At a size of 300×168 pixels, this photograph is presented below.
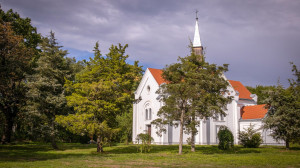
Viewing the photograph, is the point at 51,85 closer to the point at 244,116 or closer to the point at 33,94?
the point at 33,94

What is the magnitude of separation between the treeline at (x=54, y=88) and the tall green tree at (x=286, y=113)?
49.6 feet

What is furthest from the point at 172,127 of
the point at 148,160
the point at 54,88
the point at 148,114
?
the point at 148,160

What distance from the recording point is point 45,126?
1127 inches

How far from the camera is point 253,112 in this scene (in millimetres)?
42250

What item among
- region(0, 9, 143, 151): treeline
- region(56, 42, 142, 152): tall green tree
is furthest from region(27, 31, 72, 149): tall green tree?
region(56, 42, 142, 152): tall green tree

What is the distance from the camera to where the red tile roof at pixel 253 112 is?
40.6m

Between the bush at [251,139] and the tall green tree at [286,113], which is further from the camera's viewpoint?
the bush at [251,139]

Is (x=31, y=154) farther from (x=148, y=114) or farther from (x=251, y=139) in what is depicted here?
(x=251, y=139)

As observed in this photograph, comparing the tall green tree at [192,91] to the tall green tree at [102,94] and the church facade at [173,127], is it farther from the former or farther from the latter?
the church facade at [173,127]

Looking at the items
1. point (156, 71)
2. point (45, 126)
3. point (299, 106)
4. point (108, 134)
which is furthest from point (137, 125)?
point (299, 106)

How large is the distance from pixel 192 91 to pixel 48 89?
53.3 ft

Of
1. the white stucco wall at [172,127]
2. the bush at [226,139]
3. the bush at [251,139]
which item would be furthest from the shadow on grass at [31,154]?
the bush at [251,139]

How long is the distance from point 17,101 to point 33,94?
3191 mm

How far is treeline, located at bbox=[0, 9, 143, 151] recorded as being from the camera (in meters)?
22.5
